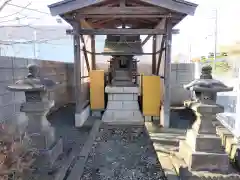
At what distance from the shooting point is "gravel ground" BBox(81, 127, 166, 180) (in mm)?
3877

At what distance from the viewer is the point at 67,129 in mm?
6344

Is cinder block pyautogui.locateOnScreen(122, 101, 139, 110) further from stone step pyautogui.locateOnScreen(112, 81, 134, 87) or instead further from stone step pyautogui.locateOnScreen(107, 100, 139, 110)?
stone step pyautogui.locateOnScreen(112, 81, 134, 87)

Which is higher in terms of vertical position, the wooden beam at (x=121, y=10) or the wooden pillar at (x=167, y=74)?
the wooden beam at (x=121, y=10)

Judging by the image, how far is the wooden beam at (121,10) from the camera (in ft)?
20.1

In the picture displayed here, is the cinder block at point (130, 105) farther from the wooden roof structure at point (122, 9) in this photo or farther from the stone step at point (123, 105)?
the wooden roof structure at point (122, 9)

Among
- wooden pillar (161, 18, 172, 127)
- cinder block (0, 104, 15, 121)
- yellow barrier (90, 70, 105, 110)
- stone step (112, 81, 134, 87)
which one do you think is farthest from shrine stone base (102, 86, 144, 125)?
cinder block (0, 104, 15, 121)

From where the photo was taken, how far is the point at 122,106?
757 centimetres

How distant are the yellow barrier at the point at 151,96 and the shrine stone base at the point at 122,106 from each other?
1.04ft

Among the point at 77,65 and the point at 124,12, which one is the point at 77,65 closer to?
the point at 77,65

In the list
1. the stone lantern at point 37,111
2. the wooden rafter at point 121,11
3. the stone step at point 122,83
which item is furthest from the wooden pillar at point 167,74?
the stone lantern at point 37,111

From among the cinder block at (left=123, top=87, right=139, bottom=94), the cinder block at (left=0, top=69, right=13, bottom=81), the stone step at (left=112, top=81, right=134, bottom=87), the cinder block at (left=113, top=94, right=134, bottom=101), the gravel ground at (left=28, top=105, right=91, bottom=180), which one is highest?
the cinder block at (left=0, top=69, right=13, bottom=81)

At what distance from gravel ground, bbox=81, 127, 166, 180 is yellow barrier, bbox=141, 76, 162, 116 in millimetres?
1297

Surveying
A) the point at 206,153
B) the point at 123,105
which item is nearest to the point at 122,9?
the point at 123,105

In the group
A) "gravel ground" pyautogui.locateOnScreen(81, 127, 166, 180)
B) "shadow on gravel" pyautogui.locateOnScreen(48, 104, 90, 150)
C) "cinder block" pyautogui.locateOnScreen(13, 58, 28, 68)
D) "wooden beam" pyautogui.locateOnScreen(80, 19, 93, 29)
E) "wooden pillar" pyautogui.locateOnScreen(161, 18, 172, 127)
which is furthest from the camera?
"wooden beam" pyautogui.locateOnScreen(80, 19, 93, 29)
